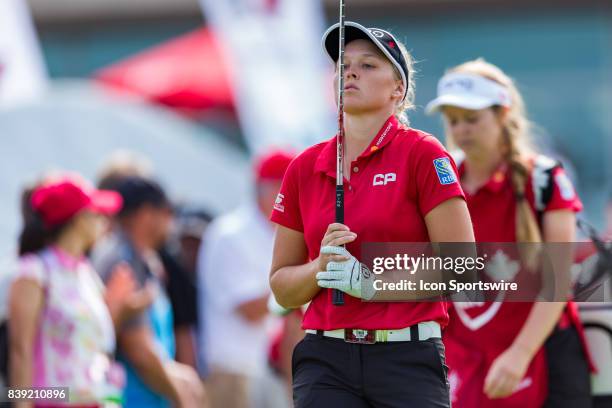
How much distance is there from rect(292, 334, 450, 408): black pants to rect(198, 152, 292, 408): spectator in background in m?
3.84

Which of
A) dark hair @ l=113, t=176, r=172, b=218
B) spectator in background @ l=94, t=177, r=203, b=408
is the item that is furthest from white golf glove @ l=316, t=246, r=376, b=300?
dark hair @ l=113, t=176, r=172, b=218

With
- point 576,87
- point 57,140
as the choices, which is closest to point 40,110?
point 57,140

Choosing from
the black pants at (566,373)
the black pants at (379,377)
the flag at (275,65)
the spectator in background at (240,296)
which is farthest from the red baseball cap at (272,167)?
the flag at (275,65)

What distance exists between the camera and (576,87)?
26188mm

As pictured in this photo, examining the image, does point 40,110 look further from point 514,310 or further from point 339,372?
point 339,372

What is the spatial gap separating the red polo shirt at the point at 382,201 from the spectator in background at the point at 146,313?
271 cm

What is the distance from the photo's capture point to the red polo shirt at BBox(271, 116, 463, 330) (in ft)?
12.8

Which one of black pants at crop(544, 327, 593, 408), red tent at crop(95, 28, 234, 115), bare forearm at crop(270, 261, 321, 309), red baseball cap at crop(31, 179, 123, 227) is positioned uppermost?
red tent at crop(95, 28, 234, 115)

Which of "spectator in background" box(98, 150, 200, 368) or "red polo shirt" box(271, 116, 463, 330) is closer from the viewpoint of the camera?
"red polo shirt" box(271, 116, 463, 330)

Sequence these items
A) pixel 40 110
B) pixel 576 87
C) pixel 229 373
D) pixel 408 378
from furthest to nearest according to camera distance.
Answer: pixel 576 87
pixel 40 110
pixel 229 373
pixel 408 378

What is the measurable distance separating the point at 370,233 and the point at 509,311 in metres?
1.36

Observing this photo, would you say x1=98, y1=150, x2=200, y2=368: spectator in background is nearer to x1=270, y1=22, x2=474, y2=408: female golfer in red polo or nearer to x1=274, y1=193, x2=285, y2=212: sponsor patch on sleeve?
x1=274, y1=193, x2=285, y2=212: sponsor patch on sleeve

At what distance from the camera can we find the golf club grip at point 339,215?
3.89m

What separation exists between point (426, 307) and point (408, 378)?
0.79ft
